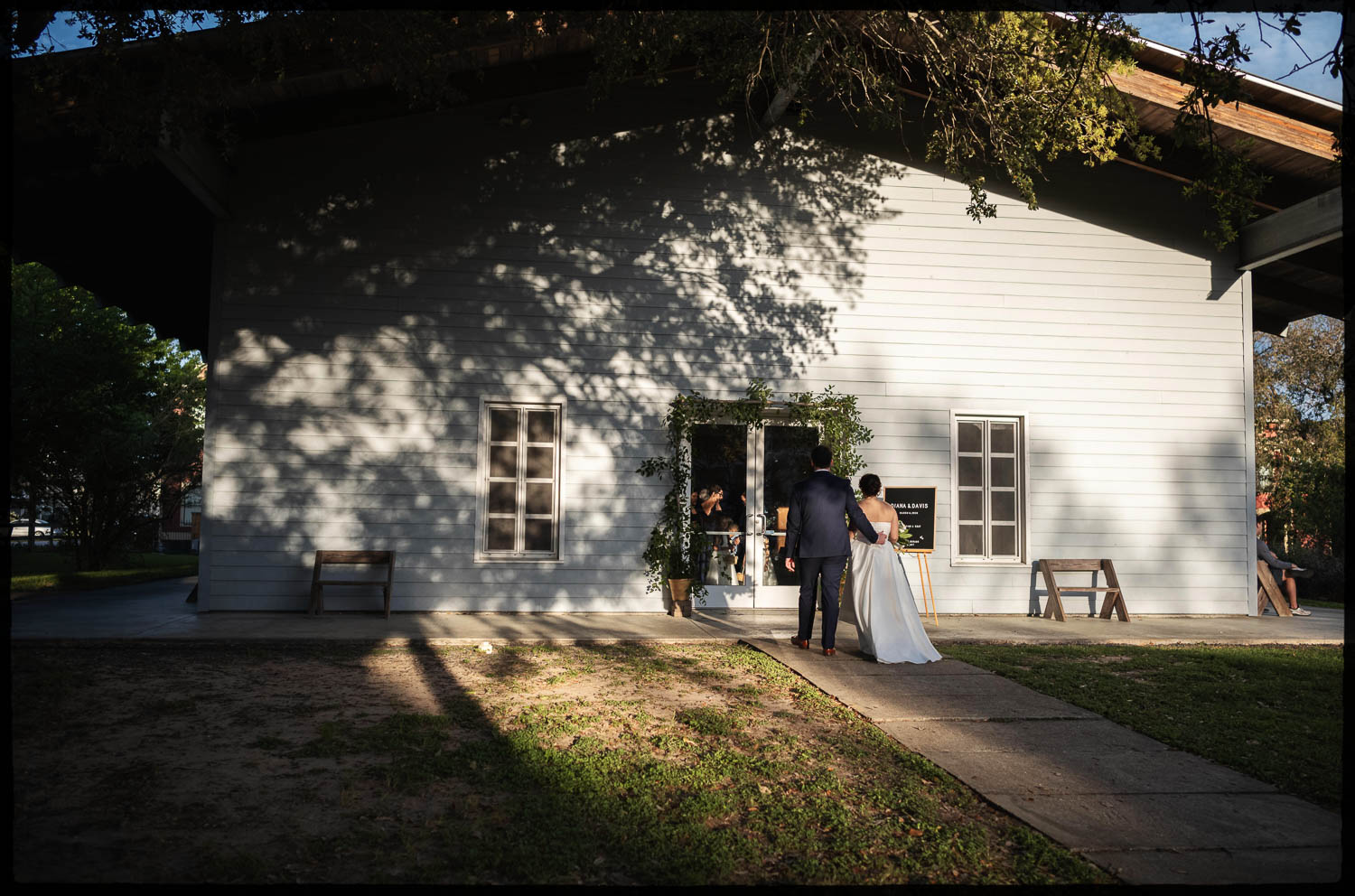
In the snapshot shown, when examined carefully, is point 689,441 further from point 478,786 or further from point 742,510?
point 478,786

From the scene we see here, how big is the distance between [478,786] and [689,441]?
21.4 feet

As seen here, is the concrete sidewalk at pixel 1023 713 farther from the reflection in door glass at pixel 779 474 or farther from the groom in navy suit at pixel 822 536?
the reflection in door glass at pixel 779 474

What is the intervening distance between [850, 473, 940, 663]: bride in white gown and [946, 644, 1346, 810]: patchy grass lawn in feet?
1.75

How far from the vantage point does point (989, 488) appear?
36.0ft

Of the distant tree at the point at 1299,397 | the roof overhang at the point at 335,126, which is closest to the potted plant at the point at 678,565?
the roof overhang at the point at 335,126

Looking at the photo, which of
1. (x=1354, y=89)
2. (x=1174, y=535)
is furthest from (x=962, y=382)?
(x=1354, y=89)

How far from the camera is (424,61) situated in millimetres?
7324

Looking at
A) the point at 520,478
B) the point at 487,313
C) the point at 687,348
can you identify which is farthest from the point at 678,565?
the point at 487,313

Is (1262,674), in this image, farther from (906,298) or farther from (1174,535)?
(906,298)

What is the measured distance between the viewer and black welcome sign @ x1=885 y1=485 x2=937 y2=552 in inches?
417

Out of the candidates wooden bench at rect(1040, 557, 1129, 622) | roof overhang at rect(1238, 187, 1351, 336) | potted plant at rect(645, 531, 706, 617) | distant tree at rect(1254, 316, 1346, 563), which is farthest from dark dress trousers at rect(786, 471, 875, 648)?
distant tree at rect(1254, 316, 1346, 563)

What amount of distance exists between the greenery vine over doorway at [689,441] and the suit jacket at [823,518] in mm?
2380

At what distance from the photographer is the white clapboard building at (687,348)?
1005 cm

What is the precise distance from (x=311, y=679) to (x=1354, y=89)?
6.91 metres
